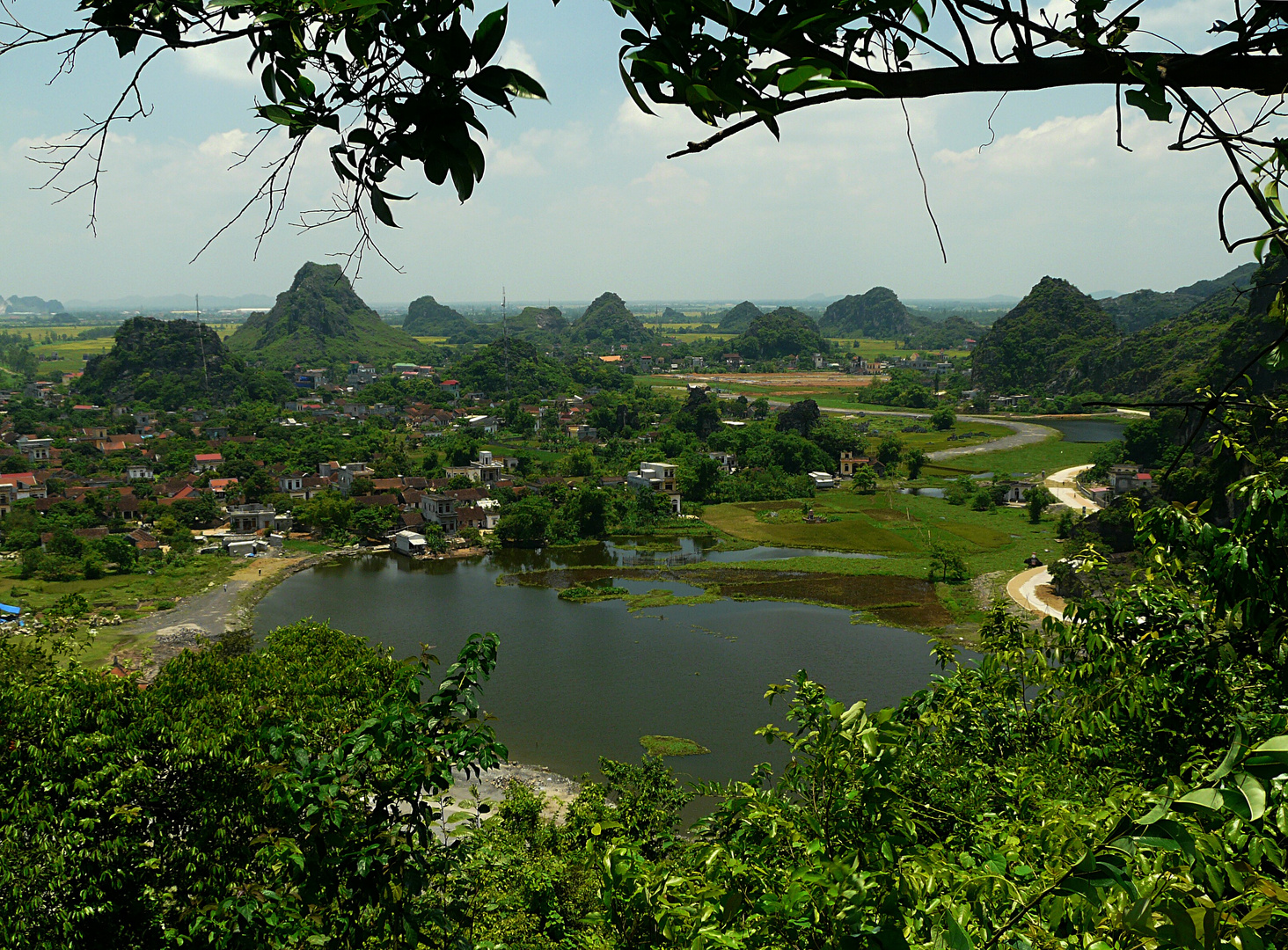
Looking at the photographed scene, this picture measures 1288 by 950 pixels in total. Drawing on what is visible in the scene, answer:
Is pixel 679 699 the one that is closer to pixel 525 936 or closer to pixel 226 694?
pixel 226 694

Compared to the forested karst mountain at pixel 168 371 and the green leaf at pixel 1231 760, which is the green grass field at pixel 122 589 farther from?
the forested karst mountain at pixel 168 371

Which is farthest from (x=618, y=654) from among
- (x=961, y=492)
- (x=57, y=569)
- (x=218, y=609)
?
(x=961, y=492)

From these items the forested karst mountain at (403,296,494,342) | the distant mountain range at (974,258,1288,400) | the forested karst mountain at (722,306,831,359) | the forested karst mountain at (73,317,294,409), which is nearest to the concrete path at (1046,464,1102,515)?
the distant mountain range at (974,258,1288,400)

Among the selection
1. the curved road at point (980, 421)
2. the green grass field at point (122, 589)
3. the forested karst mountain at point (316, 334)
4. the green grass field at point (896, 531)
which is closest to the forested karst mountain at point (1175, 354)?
the curved road at point (980, 421)

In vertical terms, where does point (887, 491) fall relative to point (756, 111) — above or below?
below

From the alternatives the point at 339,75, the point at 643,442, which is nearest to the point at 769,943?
the point at 339,75

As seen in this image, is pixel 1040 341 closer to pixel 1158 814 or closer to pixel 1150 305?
pixel 1150 305
